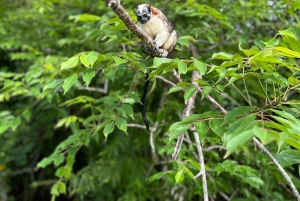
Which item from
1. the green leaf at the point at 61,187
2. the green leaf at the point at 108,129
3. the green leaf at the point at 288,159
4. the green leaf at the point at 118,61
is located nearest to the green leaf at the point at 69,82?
the green leaf at the point at 118,61

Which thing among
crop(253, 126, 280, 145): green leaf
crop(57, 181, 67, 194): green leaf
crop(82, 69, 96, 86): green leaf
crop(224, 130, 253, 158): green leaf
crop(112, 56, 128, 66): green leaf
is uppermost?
crop(253, 126, 280, 145): green leaf

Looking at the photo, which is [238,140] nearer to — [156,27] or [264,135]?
[264,135]

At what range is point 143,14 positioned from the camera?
151cm

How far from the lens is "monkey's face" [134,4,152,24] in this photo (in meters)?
1.51

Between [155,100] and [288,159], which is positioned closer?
[288,159]

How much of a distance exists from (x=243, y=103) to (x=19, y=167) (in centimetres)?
277

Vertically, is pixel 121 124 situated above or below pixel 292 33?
below

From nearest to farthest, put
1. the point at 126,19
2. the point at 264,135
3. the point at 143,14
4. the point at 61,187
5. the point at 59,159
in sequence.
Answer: the point at 264,135 < the point at 126,19 < the point at 143,14 < the point at 59,159 < the point at 61,187

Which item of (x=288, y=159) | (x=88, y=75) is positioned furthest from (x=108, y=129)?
(x=288, y=159)

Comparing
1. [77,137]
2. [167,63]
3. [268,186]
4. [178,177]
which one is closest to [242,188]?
[268,186]

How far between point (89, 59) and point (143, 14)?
0.45 meters

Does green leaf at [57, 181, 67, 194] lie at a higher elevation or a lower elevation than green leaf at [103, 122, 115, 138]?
lower

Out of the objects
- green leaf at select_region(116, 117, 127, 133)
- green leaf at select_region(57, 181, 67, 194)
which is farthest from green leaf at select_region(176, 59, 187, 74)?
green leaf at select_region(57, 181, 67, 194)

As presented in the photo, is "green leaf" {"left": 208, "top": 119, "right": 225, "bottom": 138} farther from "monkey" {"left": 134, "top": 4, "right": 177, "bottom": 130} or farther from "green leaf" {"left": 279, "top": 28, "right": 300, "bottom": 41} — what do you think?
"monkey" {"left": 134, "top": 4, "right": 177, "bottom": 130}
